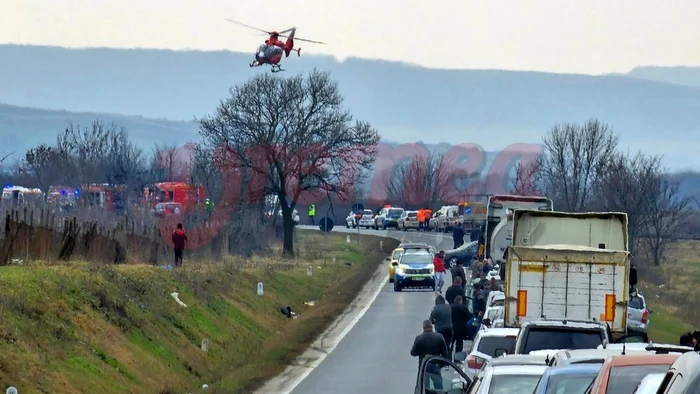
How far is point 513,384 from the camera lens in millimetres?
13016

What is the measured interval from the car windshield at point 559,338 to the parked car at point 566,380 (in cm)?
700

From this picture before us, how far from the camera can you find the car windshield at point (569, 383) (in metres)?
11.4

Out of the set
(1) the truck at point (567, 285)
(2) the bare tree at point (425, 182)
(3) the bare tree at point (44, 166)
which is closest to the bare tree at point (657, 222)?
(3) the bare tree at point (44, 166)

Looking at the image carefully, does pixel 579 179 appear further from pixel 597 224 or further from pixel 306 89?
pixel 597 224

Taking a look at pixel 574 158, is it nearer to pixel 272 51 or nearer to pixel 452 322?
pixel 272 51

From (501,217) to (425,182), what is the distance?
10584cm

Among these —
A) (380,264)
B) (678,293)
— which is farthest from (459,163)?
(678,293)

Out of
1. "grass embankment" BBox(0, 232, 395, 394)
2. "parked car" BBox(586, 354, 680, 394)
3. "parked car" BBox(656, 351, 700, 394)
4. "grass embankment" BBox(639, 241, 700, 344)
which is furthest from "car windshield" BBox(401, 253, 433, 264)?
"parked car" BBox(656, 351, 700, 394)

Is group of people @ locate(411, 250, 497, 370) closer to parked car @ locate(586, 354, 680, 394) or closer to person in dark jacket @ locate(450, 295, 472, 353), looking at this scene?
person in dark jacket @ locate(450, 295, 472, 353)

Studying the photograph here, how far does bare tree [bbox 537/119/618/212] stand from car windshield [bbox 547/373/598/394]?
69222 millimetres

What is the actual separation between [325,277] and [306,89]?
2108 centimetres

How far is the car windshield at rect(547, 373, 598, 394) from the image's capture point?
11.4 meters

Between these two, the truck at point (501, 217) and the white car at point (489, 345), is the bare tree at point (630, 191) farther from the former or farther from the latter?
the white car at point (489, 345)

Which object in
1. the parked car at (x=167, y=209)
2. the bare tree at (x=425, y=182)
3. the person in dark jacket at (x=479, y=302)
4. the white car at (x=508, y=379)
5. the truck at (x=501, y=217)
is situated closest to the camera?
the white car at (x=508, y=379)
